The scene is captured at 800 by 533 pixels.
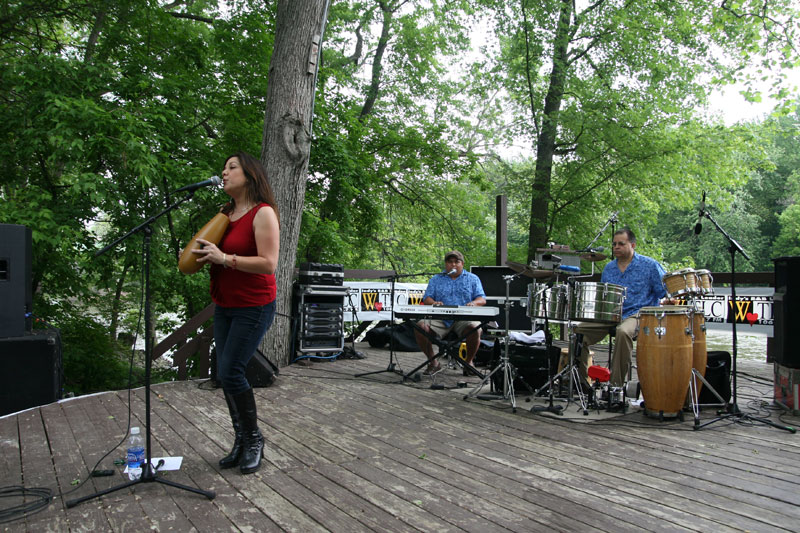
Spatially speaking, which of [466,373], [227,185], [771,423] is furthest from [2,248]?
[771,423]

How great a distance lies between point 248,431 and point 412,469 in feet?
2.80

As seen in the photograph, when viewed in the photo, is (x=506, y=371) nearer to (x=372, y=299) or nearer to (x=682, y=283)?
(x=682, y=283)

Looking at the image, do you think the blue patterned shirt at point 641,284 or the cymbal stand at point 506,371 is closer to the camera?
the cymbal stand at point 506,371

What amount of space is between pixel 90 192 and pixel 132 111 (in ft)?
3.78

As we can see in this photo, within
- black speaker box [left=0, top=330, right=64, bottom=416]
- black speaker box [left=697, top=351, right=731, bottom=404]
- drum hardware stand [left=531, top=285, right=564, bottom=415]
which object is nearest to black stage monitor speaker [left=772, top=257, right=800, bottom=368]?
black speaker box [left=697, top=351, right=731, bottom=404]

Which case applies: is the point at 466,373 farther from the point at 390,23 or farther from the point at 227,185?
the point at 390,23

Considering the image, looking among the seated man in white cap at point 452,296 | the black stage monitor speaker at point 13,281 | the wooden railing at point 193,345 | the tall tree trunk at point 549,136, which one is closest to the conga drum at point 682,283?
the seated man in white cap at point 452,296

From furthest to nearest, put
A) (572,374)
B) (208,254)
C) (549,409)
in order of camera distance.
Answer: (572,374) < (549,409) < (208,254)

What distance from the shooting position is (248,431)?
2.71 meters

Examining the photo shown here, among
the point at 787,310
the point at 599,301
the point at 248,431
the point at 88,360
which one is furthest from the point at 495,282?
the point at 88,360

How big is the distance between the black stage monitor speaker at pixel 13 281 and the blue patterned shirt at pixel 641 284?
4687 millimetres

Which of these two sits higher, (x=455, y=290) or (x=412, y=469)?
(x=455, y=290)

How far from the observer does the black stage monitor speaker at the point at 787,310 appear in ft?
13.3

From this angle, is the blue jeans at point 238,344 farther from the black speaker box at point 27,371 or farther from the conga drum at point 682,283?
the conga drum at point 682,283
